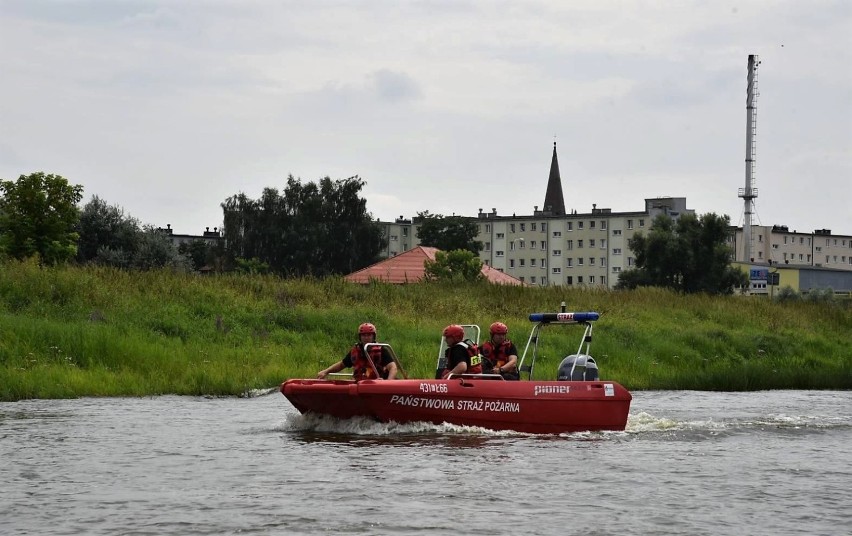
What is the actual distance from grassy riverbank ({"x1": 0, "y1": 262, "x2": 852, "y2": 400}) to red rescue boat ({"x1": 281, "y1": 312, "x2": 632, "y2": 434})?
25.9 ft

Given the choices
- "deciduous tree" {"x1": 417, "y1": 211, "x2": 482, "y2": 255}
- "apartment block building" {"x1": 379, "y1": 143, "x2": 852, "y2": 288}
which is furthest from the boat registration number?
"apartment block building" {"x1": 379, "y1": 143, "x2": 852, "y2": 288}

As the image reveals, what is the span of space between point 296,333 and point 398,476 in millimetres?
17280

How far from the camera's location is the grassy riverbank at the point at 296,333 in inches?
1075

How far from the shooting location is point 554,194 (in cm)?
17788

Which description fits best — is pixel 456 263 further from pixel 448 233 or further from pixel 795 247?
pixel 795 247

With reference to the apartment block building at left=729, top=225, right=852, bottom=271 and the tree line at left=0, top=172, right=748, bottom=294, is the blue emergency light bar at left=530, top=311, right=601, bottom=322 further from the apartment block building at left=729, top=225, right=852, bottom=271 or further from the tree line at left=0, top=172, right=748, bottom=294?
the apartment block building at left=729, top=225, right=852, bottom=271

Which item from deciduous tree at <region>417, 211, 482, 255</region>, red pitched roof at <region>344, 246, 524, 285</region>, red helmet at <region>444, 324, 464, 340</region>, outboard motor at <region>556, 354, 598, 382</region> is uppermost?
deciduous tree at <region>417, 211, 482, 255</region>

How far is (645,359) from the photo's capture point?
119 feet

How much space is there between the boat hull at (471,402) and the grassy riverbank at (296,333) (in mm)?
7935

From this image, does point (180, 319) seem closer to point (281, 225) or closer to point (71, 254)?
point (71, 254)

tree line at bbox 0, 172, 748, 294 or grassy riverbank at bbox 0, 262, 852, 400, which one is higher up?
tree line at bbox 0, 172, 748, 294

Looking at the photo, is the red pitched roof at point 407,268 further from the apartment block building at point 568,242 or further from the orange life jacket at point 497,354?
the orange life jacket at point 497,354

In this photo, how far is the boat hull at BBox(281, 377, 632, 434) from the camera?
19.6 m

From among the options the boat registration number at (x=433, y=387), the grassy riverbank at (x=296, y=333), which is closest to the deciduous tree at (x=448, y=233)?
the grassy riverbank at (x=296, y=333)
